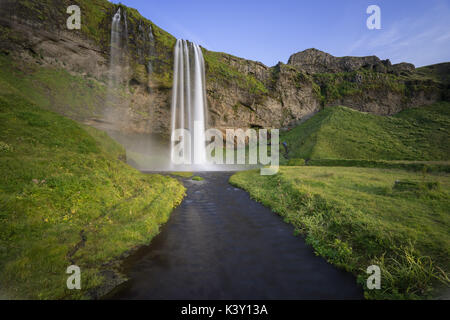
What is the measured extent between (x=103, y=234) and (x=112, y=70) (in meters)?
39.9

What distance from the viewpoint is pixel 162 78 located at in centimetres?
4103

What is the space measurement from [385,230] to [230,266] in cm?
701

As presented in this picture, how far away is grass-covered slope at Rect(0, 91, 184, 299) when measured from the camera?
17.7 feet

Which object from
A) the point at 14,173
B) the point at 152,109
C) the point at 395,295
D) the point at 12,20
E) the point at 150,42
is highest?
the point at 150,42

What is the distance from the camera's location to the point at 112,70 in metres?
36.2

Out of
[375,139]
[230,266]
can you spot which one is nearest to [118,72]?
[230,266]

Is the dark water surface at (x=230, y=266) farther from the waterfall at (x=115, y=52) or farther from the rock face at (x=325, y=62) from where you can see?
the rock face at (x=325, y=62)

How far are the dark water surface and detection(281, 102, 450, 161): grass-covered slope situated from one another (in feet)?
129

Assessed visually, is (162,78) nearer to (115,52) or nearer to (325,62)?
(115,52)

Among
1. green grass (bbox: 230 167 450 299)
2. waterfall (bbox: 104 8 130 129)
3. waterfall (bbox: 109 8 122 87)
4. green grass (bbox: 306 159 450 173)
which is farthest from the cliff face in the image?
green grass (bbox: 230 167 450 299)

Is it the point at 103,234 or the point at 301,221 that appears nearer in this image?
the point at 103,234

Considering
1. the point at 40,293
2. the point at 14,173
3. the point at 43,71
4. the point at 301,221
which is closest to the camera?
the point at 40,293

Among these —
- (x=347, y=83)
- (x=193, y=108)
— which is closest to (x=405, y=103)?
(x=347, y=83)

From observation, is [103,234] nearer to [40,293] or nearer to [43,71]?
[40,293]
